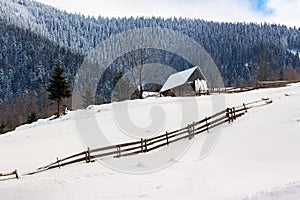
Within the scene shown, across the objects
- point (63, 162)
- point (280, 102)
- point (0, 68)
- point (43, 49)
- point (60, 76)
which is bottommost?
point (63, 162)

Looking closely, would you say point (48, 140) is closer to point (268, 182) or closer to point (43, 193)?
point (43, 193)

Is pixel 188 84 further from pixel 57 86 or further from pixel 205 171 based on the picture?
pixel 205 171

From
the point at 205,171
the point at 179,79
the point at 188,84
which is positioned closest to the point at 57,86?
the point at 179,79

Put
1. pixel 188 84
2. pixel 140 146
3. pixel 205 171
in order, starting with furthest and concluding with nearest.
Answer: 1. pixel 188 84
2. pixel 140 146
3. pixel 205 171

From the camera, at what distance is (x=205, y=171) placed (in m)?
12.9

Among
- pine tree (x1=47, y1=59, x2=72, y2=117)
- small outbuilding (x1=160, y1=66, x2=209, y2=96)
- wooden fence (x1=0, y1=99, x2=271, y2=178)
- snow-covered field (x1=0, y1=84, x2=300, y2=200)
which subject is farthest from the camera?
small outbuilding (x1=160, y1=66, x2=209, y2=96)

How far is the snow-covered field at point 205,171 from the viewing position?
1028cm

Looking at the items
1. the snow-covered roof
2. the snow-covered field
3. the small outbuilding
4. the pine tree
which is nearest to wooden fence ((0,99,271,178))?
the snow-covered field

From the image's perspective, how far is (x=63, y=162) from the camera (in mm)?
19469

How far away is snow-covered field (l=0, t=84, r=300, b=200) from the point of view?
10.3m

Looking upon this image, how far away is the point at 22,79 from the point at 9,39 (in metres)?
38.0

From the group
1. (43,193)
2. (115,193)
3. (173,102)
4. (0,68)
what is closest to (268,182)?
(115,193)

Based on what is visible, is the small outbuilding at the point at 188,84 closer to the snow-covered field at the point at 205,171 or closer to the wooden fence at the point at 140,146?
the snow-covered field at the point at 205,171

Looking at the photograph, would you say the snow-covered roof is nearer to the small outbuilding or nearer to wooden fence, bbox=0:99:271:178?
the small outbuilding
